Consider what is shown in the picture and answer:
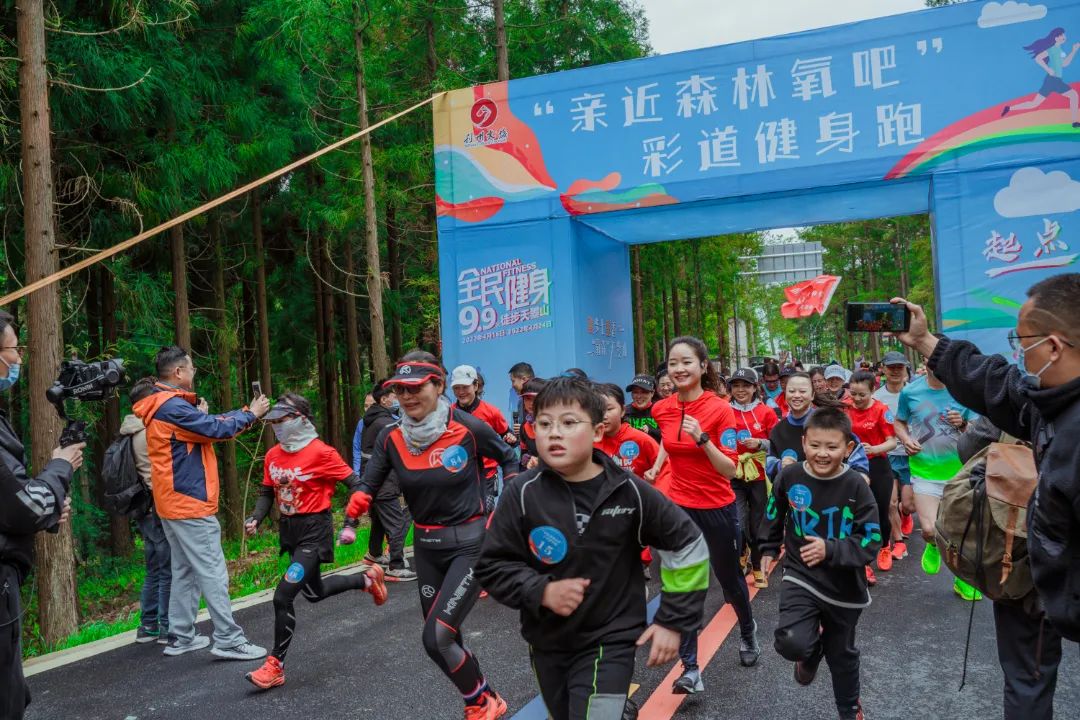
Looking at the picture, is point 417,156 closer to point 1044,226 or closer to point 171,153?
point 171,153

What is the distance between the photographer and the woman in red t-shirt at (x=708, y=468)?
17.1ft

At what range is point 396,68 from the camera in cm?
1689

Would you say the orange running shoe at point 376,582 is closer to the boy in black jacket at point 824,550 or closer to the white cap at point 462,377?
the boy in black jacket at point 824,550

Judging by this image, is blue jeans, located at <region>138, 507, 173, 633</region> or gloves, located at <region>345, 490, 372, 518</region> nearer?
gloves, located at <region>345, 490, 372, 518</region>

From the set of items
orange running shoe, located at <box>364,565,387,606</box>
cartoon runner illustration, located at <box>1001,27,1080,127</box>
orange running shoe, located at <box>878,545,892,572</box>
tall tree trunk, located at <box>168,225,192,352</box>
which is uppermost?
cartoon runner illustration, located at <box>1001,27,1080,127</box>

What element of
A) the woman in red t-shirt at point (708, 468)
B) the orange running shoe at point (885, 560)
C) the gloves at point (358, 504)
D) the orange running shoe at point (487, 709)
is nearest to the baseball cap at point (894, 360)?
the orange running shoe at point (885, 560)

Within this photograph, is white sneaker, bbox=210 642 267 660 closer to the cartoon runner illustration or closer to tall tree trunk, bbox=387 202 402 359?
the cartoon runner illustration

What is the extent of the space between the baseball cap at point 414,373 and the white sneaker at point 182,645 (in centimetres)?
320

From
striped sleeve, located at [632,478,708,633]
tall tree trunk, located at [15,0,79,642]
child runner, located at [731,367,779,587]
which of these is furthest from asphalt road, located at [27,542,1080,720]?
tall tree trunk, located at [15,0,79,642]

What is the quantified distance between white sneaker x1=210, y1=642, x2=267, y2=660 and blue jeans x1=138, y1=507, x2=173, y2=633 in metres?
0.99

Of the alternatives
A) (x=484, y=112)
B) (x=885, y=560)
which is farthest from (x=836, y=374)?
(x=484, y=112)

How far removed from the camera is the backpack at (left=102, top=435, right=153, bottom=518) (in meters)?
6.68

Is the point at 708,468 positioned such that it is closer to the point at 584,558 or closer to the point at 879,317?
the point at 879,317

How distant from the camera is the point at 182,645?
633 centimetres
